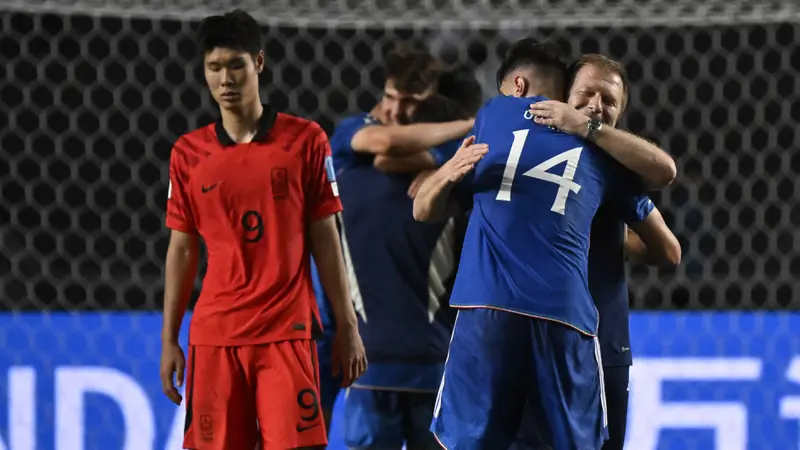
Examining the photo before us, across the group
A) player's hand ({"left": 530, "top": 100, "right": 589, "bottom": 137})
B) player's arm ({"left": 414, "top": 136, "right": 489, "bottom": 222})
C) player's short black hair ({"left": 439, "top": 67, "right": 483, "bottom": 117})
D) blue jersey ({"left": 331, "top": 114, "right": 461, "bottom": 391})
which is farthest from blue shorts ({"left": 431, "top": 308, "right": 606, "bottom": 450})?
player's short black hair ({"left": 439, "top": 67, "right": 483, "bottom": 117})

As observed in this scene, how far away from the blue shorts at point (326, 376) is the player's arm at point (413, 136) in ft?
1.40

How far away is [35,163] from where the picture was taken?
308 cm

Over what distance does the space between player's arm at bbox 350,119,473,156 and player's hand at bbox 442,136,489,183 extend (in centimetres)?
42

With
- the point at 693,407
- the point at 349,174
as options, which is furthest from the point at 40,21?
the point at 693,407

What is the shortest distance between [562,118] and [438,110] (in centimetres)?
72

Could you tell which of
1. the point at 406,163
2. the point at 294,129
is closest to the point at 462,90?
the point at 406,163

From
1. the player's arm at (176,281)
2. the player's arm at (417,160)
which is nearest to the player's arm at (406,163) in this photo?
the player's arm at (417,160)

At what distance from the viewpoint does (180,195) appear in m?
2.02

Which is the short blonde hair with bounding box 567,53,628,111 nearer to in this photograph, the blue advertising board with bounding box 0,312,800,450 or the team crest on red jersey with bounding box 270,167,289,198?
the team crest on red jersey with bounding box 270,167,289,198

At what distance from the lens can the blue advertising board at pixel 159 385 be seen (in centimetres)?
253

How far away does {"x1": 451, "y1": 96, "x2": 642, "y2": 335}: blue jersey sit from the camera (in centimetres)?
171

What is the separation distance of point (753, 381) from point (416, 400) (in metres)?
0.83

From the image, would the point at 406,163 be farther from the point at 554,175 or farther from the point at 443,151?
the point at 554,175

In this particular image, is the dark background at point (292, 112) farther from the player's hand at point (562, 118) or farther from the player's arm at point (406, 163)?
the player's hand at point (562, 118)
